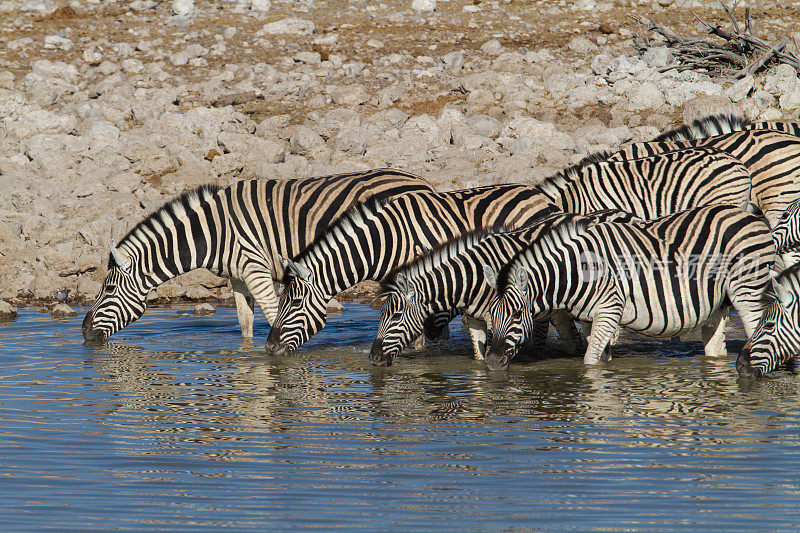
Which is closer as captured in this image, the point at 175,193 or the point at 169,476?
the point at 169,476

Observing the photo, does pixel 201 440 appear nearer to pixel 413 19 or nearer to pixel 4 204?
pixel 4 204

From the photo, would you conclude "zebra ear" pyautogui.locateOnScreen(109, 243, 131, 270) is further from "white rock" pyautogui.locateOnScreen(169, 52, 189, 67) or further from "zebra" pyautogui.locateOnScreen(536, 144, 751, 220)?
"white rock" pyautogui.locateOnScreen(169, 52, 189, 67)

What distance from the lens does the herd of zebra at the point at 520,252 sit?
9445 mm

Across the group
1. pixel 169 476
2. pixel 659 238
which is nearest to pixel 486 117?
pixel 659 238

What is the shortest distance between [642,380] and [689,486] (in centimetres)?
310

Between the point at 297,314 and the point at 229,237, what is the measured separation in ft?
4.30

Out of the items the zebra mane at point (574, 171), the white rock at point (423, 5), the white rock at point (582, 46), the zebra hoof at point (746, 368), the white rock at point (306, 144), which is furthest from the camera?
the white rock at point (423, 5)

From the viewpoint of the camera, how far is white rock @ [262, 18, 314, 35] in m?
22.0

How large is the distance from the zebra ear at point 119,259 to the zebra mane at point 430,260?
3026 millimetres

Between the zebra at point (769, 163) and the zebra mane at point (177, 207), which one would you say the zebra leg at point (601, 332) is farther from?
the zebra mane at point (177, 207)

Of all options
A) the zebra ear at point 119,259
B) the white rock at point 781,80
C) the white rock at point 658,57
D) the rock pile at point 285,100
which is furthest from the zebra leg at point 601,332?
the white rock at point 658,57

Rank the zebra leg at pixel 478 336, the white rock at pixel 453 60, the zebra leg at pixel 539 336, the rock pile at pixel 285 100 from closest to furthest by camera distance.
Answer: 1. the zebra leg at pixel 478 336
2. the zebra leg at pixel 539 336
3. the rock pile at pixel 285 100
4. the white rock at pixel 453 60

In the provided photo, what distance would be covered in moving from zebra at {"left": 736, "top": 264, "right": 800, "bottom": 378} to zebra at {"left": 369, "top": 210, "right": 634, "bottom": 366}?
79.9 inches

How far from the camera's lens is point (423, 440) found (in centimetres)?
729
